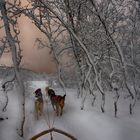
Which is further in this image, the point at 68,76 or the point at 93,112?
the point at 68,76

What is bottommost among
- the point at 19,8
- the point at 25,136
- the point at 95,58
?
the point at 25,136

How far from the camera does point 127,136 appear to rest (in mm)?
17422

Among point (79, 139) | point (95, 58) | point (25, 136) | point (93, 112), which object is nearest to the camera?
point (79, 139)

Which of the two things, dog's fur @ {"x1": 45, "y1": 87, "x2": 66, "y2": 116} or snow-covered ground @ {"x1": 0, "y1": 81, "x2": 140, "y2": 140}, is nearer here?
snow-covered ground @ {"x1": 0, "y1": 81, "x2": 140, "y2": 140}

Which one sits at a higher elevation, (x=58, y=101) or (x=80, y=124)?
(x=58, y=101)

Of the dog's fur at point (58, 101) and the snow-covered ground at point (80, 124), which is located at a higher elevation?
the dog's fur at point (58, 101)

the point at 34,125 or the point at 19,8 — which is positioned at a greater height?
the point at 19,8

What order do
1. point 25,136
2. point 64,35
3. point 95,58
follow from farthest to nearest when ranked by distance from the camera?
point 64,35 < point 95,58 < point 25,136

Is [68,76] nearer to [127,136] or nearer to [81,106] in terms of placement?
[81,106]

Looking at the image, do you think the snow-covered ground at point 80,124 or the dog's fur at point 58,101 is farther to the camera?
the dog's fur at point 58,101

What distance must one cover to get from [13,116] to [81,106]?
12.1 feet

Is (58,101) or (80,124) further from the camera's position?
(58,101)

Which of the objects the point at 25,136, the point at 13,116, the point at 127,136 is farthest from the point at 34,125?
the point at 127,136

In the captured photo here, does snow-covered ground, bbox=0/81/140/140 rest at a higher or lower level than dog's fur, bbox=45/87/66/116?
lower
